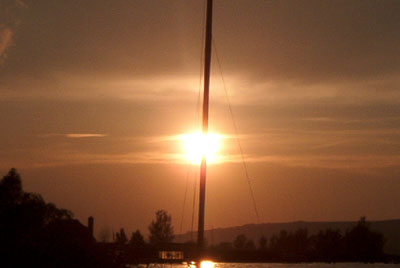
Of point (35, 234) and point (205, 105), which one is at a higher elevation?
point (205, 105)

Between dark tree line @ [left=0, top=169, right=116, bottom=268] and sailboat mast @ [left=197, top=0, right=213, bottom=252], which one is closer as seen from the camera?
dark tree line @ [left=0, top=169, right=116, bottom=268]

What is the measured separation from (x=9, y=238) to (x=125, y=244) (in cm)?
987

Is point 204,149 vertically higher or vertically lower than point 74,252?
higher

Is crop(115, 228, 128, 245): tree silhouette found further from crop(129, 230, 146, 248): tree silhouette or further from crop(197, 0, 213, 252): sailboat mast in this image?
crop(197, 0, 213, 252): sailboat mast

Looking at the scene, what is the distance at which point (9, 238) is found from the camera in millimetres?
36125

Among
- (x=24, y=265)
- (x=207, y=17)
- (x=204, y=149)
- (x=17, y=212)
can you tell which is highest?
(x=207, y=17)

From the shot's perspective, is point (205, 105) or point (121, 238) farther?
point (121, 238)

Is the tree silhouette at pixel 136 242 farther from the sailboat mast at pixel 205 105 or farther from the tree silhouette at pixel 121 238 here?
the sailboat mast at pixel 205 105

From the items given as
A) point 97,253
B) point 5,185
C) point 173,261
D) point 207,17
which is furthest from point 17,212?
point 173,261

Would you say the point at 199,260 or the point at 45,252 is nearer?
the point at 45,252

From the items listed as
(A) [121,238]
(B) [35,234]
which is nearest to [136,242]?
(A) [121,238]

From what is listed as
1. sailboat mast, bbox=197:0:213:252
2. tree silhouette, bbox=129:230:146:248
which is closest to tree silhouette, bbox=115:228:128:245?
tree silhouette, bbox=129:230:146:248

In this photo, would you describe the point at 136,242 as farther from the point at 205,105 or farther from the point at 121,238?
the point at 205,105

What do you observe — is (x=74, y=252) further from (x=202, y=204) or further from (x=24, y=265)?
(x=202, y=204)
